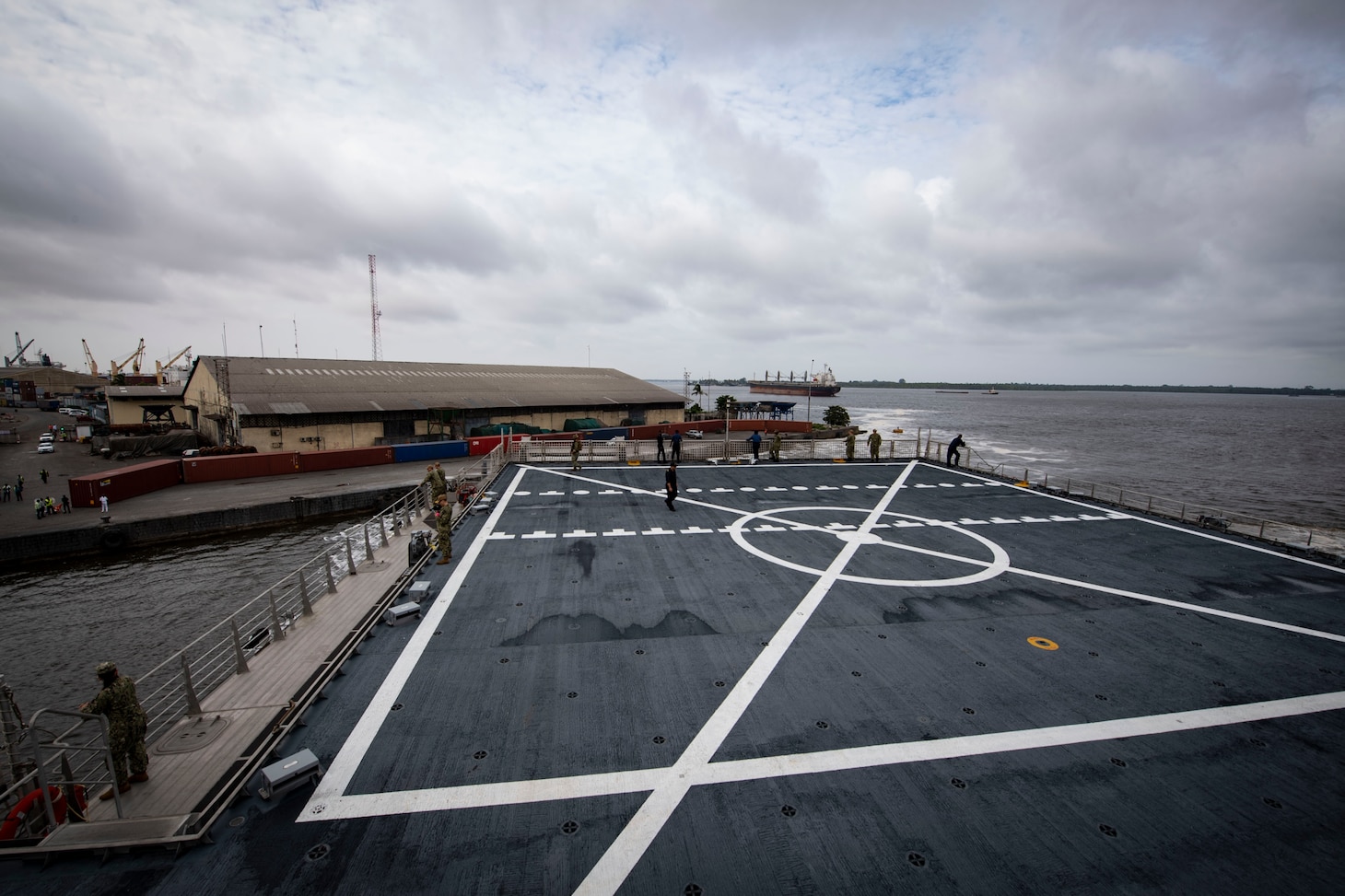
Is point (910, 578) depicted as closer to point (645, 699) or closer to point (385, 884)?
point (645, 699)

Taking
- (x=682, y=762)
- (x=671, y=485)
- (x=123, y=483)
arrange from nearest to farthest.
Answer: (x=682, y=762), (x=671, y=485), (x=123, y=483)

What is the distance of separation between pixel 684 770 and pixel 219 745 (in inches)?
259

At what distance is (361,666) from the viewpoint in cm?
829

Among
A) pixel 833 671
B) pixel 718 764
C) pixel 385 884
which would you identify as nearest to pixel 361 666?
pixel 385 884

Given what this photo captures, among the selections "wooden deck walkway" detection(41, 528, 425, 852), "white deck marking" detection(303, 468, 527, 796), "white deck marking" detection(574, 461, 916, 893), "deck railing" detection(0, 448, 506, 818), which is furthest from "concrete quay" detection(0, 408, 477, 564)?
"white deck marking" detection(574, 461, 916, 893)

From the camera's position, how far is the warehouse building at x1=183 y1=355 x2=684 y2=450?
134 ft

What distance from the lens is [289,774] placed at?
18.6ft

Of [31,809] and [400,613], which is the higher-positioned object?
[400,613]

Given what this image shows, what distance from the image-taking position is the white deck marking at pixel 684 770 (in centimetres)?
495

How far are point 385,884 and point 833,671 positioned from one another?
20.6ft

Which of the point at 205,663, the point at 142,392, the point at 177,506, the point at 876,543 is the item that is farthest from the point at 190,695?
the point at 142,392

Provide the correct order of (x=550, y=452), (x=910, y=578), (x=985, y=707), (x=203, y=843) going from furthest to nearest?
(x=550, y=452) → (x=910, y=578) → (x=985, y=707) → (x=203, y=843)

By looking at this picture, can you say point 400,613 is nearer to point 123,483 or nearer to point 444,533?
point 444,533

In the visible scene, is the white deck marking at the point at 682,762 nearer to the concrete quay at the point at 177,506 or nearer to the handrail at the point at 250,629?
the handrail at the point at 250,629
